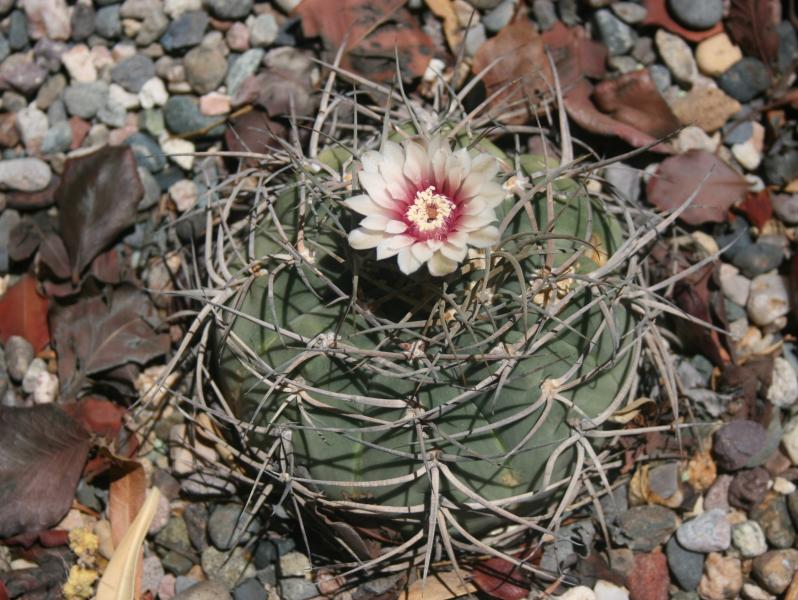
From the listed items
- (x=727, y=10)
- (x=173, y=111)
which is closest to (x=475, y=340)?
(x=173, y=111)

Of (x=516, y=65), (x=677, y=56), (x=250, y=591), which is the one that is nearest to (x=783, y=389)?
(x=677, y=56)

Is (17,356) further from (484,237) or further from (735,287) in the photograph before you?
(735,287)

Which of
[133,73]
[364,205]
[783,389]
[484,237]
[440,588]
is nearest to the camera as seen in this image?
[484,237]

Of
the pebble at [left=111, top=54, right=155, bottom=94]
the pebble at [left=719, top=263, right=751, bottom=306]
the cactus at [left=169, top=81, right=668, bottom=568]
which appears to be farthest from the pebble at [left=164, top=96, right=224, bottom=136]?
the pebble at [left=719, top=263, right=751, bottom=306]

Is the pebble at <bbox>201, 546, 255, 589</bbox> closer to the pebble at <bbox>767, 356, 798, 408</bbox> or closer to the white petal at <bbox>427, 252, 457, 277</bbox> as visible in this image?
the white petal at <bbox>427, 252, 457, 277</bbox>

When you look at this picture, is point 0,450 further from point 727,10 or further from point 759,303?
point 727,10

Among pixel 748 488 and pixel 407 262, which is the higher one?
pixel 407 262

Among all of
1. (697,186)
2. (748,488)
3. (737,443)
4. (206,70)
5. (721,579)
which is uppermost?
(206,70)

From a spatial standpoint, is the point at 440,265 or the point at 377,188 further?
the point at 377,188
